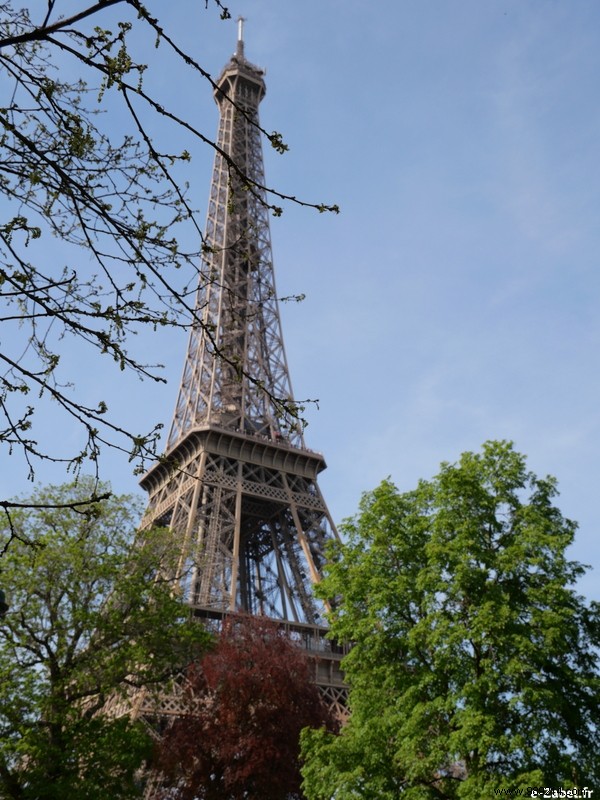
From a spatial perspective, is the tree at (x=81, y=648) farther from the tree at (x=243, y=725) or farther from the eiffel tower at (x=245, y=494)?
the eiffel tower at (x=245, y=494)

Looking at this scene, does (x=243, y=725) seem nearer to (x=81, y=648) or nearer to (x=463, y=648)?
(x=81, y=648)

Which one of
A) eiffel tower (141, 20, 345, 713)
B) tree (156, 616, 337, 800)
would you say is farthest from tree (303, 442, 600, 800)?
eiffel tower (141, 20, 345, 713)

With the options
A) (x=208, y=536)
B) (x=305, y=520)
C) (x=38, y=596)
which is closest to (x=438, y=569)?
(x=38, y=596)

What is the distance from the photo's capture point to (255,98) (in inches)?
2491

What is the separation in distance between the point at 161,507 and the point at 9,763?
73.1 ft

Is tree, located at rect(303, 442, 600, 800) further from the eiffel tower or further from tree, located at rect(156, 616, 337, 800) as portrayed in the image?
the eiffel tower

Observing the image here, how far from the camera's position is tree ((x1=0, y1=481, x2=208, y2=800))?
1872 cm

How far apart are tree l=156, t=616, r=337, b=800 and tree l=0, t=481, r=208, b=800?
1.92 meters

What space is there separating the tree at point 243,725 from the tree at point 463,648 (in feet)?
12.0

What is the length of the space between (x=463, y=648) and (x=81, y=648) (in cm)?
993

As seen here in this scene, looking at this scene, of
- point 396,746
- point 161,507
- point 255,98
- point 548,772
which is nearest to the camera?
point 548,772

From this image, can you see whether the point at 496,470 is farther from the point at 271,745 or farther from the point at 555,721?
the point at 271,745

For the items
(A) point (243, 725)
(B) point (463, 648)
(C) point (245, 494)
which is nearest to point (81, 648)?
(A) point (243, 725)

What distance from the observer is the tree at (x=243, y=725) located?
22.2 meters
